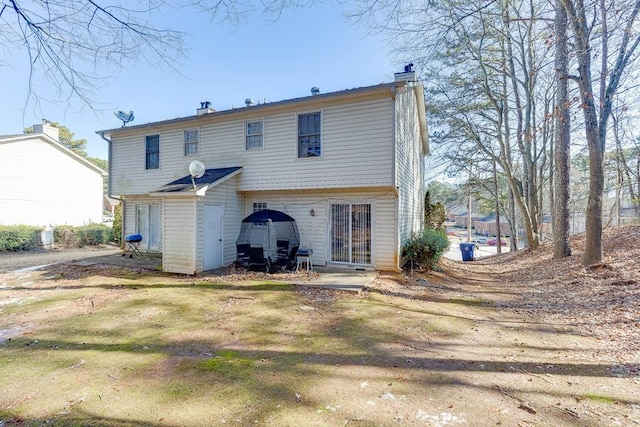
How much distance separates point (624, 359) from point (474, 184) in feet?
68.9

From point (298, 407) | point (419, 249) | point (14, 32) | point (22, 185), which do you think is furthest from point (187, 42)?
point (22, 185)

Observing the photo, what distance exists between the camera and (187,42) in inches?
146

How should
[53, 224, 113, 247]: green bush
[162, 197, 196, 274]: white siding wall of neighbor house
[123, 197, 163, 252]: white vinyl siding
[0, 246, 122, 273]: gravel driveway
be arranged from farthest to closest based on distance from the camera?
[53, 224, 113, 247]: green bush
[123, 197, 163, 252]: white vinyl siding
[0, 246, 122, 273]: gravel driveway
[162, 197, 196, 274]: white siding wall of neighbor house

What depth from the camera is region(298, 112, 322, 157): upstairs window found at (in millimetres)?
10148

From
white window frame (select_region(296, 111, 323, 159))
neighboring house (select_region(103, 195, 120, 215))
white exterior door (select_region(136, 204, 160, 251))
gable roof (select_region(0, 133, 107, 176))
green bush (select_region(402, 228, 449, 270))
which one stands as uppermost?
gable roof (select_region(0, 133, 107, 176))

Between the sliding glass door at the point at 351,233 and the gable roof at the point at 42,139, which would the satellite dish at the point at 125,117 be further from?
the sliding glass door at the point at 351,233

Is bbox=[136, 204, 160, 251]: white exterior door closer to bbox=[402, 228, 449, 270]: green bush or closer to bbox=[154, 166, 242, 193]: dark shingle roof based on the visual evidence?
bbox=[154, 166, 242, 193]: dark shingle roof

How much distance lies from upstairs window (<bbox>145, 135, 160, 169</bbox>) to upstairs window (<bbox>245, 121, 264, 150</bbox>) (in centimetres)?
445

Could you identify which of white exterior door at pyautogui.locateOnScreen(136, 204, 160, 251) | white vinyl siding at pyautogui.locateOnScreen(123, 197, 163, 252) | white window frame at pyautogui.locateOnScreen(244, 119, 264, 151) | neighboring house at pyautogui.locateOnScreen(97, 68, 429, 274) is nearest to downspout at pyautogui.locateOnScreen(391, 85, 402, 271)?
neighboring house at pyautogui.locateOnScreen(97, 68, 429, 274)

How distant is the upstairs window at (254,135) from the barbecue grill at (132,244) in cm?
566

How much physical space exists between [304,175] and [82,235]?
14.5m

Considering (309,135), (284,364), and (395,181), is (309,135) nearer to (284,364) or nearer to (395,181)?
(395,181)

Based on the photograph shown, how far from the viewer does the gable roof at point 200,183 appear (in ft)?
30.7

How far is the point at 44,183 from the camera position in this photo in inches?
711
